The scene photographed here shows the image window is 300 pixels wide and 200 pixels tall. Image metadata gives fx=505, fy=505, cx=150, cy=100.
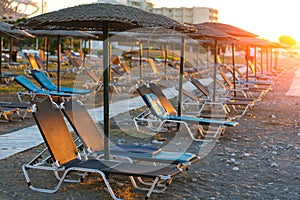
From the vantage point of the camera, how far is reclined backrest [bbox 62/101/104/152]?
19.3 ft

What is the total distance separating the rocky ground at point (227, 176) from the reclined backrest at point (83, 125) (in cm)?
44

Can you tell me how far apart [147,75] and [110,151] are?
1610 centimetres

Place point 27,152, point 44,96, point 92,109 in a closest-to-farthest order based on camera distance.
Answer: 1. point 27,152
2. point 92,109
3. point 44,96

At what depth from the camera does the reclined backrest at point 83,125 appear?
589 centimetres

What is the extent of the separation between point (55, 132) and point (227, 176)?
2150 millimetres

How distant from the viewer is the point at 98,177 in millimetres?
5734

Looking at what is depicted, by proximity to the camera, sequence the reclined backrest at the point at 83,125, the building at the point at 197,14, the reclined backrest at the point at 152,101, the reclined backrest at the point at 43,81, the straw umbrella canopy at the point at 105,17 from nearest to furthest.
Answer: the straw umbrella canopy at the point at 105,17 → the reclined backrest at the point at 83,125 → the reclined backrest at the point at 152,101 → the reclined backrest at the point at 43,81 → the building at the point at 197,14

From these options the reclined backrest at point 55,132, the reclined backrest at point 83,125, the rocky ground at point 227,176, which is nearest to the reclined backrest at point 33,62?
the rocky ground at point 227,176

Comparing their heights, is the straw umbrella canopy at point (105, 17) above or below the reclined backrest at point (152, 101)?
above

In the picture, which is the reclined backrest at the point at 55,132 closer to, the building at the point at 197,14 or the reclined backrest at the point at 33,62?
the reclined backrest at the point at 33,62

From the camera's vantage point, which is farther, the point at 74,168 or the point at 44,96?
the point at 44,96

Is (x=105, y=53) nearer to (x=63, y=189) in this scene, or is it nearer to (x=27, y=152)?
(x=63, y=189)

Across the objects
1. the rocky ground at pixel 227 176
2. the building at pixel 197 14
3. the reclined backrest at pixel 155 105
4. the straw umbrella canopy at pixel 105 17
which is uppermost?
the building at pixel 197 14

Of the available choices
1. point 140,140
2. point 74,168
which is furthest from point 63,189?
point 140,140
